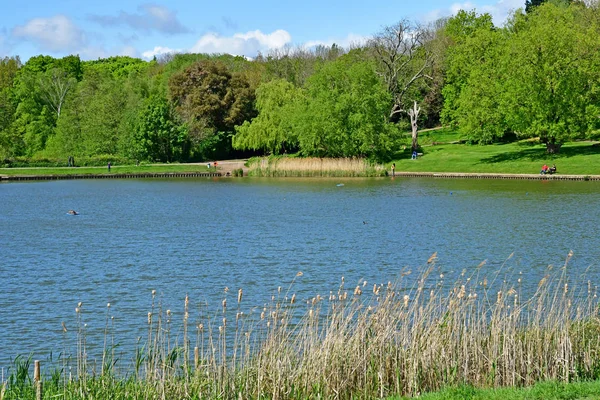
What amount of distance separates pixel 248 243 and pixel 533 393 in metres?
22.1

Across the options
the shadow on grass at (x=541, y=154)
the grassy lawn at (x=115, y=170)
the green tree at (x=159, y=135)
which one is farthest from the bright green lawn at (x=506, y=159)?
the green tree at (x=159, y=135)

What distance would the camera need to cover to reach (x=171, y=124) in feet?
281

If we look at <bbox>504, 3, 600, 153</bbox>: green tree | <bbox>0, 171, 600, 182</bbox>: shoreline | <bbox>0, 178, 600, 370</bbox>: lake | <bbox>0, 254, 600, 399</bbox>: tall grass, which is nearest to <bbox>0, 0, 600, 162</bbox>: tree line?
<bbox>504, 3, 600, 153</bbox>: green tree

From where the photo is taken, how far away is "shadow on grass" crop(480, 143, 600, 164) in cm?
6844

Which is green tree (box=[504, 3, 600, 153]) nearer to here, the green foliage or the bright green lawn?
the green foliage

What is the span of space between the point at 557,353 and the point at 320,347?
3.50 m

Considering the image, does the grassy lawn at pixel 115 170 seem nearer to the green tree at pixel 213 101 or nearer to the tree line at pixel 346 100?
the tree line at pixel 346 100

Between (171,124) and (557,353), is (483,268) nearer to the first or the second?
(557,353)

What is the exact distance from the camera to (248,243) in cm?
3225

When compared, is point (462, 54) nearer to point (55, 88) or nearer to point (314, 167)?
point (314, 167)

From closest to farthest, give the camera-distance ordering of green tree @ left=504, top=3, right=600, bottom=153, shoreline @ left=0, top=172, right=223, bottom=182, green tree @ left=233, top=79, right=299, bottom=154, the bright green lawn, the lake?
the lake
the bright green lawn
green tree @ left=504, top=3, right=600, bottom=153
shoreline @ left=0, top=172, right=223, bottom=182
green tree @ left=233, top=79, right=299, bottom=154

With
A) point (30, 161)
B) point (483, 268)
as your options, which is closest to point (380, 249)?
point (483, 268)

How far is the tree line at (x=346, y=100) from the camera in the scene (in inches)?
2712

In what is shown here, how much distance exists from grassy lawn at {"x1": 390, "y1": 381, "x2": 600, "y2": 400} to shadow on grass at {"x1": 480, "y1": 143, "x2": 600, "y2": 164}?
5948 cm
